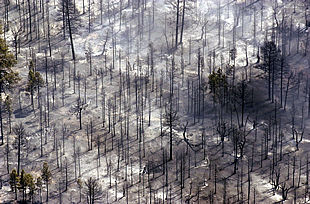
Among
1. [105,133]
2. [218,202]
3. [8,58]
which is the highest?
[8,58]

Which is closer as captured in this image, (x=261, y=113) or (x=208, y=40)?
(x=261, y=113)

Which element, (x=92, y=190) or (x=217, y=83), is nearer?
(x=92, y=190)

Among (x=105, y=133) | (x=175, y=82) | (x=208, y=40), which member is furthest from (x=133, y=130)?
(x=208, y=40)

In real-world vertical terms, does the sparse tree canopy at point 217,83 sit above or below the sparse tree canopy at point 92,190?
above

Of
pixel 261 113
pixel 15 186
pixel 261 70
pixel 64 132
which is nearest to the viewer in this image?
pixel 15 186

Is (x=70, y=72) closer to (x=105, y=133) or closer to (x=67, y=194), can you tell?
(x=105, y=133)

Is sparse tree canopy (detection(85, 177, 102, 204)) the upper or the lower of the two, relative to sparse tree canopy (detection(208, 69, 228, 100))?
lower

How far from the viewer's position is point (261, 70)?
477 feet

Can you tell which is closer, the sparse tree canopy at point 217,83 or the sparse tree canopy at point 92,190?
the sparse tree canopy at point 92,190

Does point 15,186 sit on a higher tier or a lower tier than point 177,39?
lower

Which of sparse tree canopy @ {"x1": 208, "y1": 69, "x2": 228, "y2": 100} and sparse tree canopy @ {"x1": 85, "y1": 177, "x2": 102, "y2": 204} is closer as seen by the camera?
sparse tree canopy @ {"x1": 85, "y1": 177, "x2": 102, "y2": 204}

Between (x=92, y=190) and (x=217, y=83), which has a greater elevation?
(x=217, y=83)

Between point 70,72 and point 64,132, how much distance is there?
19.9 m

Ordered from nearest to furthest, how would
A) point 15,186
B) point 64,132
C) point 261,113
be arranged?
point 15,186 → point 64,132 → point 261,113
